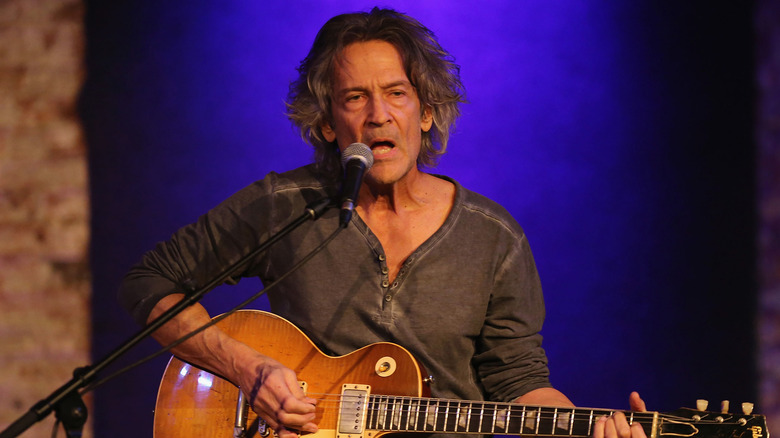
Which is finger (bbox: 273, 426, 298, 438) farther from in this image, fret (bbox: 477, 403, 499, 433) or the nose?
the nose

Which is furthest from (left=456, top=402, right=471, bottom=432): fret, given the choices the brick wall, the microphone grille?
the brick wall

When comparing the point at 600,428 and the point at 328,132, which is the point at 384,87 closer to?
the point at 328,132

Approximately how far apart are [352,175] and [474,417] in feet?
2.61

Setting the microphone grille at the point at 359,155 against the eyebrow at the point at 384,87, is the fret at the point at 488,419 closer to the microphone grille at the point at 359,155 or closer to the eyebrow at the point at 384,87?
the microphone grille at the point at 359,155

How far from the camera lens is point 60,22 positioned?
3225 millimetres

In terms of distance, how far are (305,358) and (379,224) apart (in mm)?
559

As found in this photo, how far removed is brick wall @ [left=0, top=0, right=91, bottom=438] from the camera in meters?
3.16

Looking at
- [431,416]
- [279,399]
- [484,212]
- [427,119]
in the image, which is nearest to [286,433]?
[279,399]

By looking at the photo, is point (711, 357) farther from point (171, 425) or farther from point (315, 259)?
point (171, 425)

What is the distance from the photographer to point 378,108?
2324 mm

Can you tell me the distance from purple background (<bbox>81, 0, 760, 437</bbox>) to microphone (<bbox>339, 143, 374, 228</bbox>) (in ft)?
4.10

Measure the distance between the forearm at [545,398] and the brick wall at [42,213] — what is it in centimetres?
203

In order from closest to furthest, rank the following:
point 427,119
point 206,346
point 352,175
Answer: point 352,175
point 206,346
point 427,119

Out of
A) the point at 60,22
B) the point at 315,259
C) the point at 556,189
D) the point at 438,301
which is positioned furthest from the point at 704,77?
the point at 60,22
